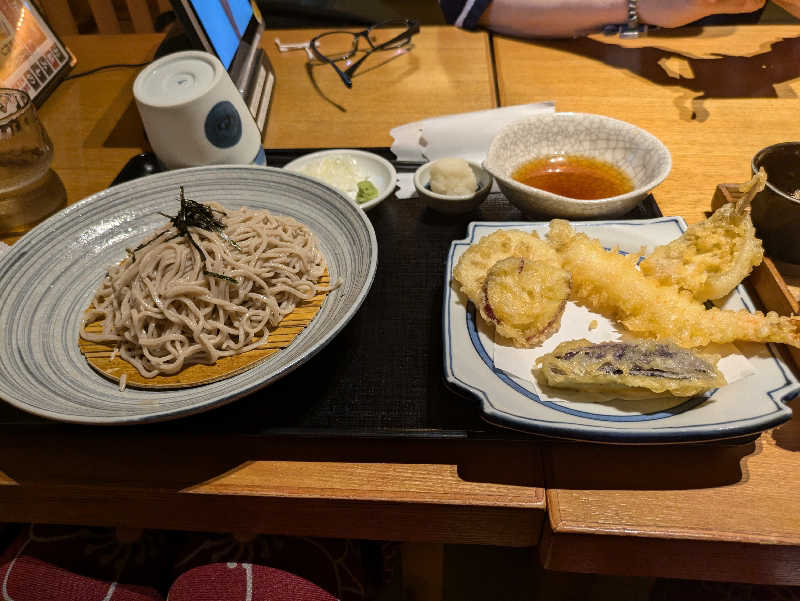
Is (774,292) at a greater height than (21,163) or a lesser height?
lesser

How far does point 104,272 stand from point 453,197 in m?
1.17

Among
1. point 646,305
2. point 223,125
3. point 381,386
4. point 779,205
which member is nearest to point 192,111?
point 223,125

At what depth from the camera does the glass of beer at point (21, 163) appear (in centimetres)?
192

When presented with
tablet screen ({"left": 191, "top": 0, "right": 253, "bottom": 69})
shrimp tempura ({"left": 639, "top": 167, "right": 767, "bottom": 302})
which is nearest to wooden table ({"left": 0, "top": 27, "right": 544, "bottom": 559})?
shrimp tempura ({"left": 639, "top": 167, "right": 767, "bottom": 302})

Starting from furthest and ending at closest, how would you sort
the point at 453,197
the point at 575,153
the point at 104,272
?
1. the point at 575,153
2. the point at 453,197
3. the point at 104,272

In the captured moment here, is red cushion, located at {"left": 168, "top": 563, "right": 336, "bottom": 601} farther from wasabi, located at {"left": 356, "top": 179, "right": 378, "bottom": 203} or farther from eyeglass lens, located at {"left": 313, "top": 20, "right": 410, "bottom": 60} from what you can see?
eyeglass lens, located at {"left": 313, "top": 20, "right": 410, "bottom": 60}

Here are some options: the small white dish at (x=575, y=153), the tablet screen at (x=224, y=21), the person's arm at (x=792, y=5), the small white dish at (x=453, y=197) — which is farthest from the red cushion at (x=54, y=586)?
the person's arm at (x=792, y=5)

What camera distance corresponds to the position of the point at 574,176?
1.91m

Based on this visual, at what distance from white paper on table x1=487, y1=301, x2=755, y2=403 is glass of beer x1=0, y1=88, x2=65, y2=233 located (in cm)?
185

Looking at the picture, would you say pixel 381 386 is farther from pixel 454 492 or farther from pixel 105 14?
pixel 105 14

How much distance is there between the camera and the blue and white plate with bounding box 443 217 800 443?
1.08 m

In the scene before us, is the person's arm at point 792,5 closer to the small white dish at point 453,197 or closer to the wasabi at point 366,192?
the small white dish at point 453,197

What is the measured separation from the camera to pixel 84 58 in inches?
121

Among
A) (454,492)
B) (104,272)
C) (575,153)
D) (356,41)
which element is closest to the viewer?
(454,492)
